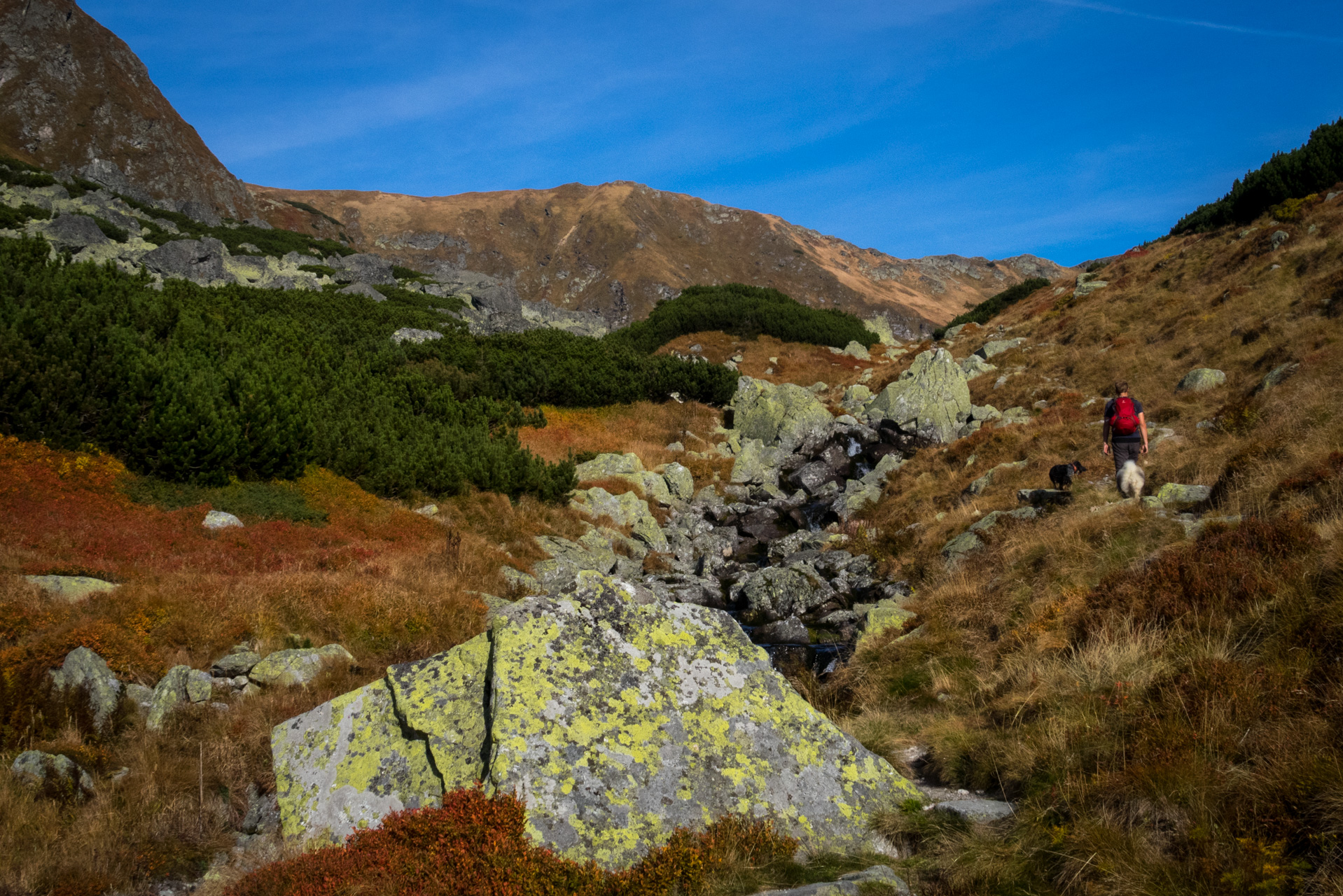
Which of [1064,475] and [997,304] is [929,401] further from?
Answer: [997,304]

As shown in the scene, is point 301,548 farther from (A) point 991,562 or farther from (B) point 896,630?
(A) point 991,562

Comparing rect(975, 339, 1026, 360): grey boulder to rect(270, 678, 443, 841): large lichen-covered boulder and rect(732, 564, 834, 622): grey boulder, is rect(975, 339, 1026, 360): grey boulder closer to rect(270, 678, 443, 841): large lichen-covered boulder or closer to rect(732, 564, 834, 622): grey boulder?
rect(732, 564, 834, 622): grey boulder

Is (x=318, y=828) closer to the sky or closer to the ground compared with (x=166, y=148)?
closer to the ground

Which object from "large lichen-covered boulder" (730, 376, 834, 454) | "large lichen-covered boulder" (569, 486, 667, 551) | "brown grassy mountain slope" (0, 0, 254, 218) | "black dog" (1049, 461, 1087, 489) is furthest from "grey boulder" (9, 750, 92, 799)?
"brown grassy mountain slope" (0, 0, 254, 218)

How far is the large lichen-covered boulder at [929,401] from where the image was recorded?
87.5ft

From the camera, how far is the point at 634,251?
518ft

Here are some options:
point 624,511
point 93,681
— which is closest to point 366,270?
point 624,511

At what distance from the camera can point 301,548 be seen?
12.9 m

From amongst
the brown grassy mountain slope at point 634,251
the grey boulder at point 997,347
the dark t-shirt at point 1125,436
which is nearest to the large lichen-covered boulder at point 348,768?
the dark t-shirt at point 1125,436

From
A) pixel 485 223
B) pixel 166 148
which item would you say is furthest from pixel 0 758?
pixel 485 223

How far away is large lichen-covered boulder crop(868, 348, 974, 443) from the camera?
26.7 meters

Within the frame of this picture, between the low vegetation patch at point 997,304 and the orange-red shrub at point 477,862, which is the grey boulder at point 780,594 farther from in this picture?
the low vegetation patch at point 997,304

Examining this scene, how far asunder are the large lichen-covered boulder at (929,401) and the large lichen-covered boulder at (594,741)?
22435 mm

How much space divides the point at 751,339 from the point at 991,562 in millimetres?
35619
